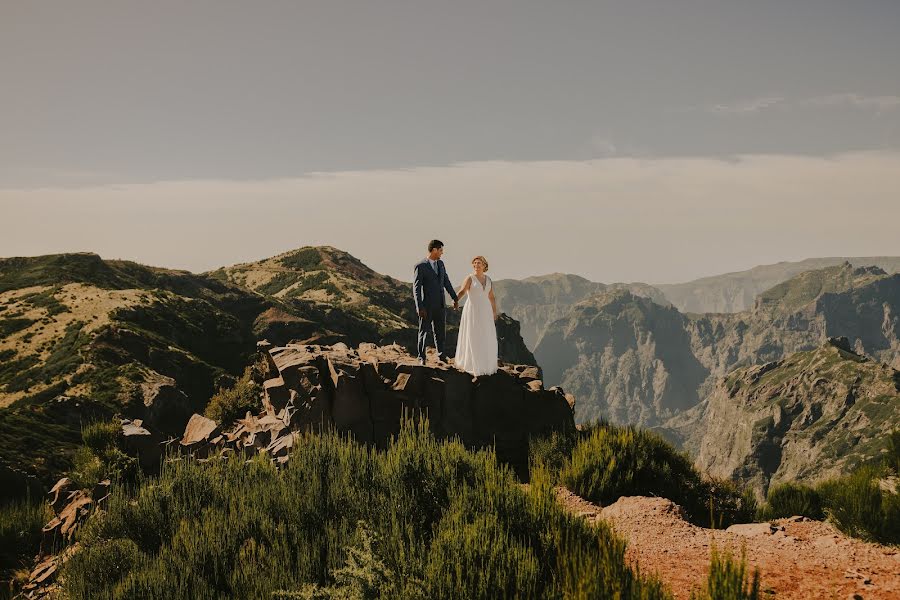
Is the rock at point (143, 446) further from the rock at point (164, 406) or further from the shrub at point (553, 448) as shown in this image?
the rock at point (164, 406)

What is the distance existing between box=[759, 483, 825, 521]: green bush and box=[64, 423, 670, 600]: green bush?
344 inches

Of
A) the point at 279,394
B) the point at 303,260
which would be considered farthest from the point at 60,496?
the point at 303,260

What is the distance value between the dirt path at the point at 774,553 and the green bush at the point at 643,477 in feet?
3.63

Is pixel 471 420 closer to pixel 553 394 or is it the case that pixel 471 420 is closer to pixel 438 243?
pixel 553 394

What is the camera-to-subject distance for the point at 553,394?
52.6 ft

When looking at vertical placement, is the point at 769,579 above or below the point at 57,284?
below

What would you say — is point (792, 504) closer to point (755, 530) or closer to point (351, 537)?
point (755, 530)

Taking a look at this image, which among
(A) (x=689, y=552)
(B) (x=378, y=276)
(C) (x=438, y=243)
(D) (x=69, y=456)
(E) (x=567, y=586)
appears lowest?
(D) (x=69, y=456)

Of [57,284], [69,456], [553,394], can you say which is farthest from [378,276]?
[553,394]

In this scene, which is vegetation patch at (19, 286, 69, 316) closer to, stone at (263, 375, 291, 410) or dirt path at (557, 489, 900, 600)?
stone at (263, 375, 291, 410)

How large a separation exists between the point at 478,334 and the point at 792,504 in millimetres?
8959

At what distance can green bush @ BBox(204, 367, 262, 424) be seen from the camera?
19.4 m

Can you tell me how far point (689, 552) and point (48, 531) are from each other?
13820 mm

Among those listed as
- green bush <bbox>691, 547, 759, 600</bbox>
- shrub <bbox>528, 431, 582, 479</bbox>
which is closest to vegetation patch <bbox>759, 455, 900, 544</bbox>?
shrub <bbox>528, 431, 582, 479</bbox>
